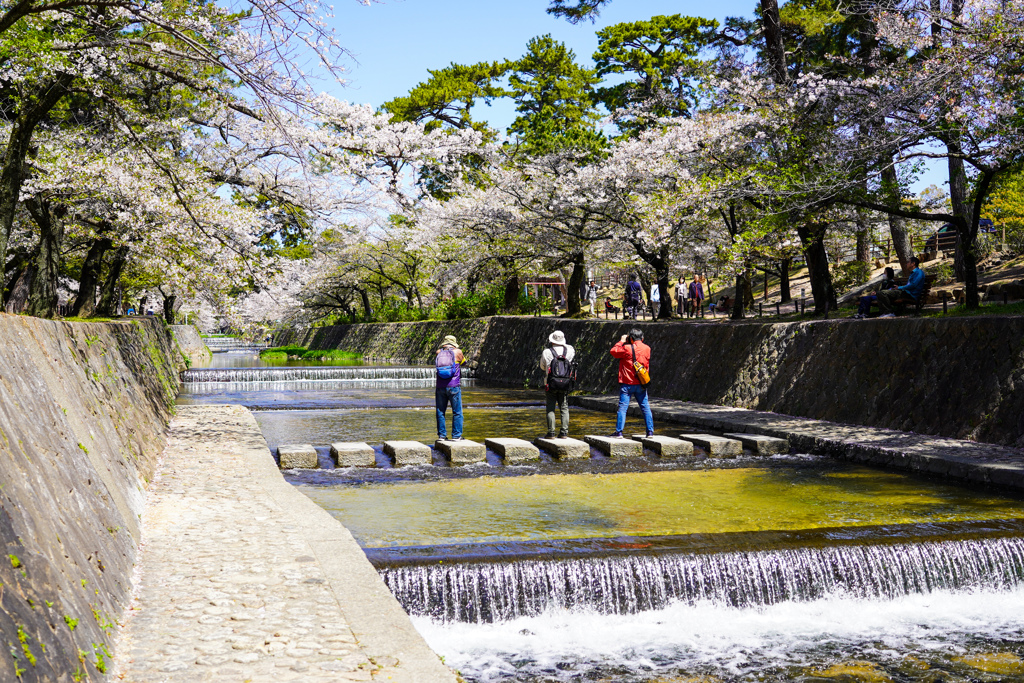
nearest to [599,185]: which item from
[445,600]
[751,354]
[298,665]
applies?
[751,354]

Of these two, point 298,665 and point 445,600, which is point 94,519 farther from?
point 445,600

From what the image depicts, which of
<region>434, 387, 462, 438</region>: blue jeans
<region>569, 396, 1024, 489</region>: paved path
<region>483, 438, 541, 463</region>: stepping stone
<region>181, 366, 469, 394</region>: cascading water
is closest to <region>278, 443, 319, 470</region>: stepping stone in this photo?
<region>434, 387, 462, 438</region>: blue jeans

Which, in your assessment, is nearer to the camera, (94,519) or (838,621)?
(94,519)

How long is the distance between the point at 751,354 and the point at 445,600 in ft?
39.5

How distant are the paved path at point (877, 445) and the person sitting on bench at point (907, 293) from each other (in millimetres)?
3283

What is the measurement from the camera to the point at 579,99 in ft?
139

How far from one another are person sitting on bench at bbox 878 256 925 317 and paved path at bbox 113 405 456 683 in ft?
41.0

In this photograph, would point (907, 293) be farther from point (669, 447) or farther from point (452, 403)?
point (452, 403)

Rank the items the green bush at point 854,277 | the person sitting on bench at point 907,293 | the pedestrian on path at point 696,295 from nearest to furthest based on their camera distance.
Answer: the person sitting on bench at point 907,293 → the pedestrian on path at point 696,295 → the green bush at point 854,277

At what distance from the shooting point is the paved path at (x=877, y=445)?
980 cm

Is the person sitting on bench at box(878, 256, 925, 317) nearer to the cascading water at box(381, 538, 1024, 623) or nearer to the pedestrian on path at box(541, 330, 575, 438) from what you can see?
the pedestrian on path at box(541, 330, 575, 438)

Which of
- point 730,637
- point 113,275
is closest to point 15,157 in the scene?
point 730,637

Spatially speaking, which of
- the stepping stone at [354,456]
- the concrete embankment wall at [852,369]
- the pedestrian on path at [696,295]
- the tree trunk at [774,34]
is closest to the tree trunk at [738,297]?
the concrete embankment wall at [852,369]

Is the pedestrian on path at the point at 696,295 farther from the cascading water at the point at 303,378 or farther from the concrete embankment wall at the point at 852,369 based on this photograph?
the cascading water at the point at 303,378
